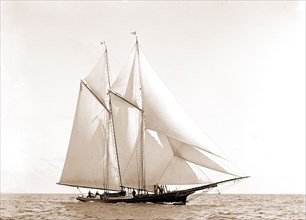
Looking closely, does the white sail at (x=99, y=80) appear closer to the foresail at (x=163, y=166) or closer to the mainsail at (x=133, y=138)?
the mainsail at (x=133, y=138)

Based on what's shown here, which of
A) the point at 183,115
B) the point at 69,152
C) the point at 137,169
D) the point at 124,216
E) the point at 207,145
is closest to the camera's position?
the point at 124,216

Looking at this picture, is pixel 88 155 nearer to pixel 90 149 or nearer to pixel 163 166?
pixel 90 149

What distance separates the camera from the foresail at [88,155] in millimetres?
50219

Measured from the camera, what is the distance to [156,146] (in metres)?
45.8

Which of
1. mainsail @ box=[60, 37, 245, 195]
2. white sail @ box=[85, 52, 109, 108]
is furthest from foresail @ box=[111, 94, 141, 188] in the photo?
white sail @ box=[85, 52, 109, 108]

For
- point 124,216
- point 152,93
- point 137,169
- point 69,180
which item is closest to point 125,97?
point 152,93

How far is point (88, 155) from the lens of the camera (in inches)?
1977

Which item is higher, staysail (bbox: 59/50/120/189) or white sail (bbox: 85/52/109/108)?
white sail (bbox: 85/52/109/108)

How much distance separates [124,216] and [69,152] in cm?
1713

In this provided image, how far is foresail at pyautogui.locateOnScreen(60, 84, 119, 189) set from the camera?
50.2 metres

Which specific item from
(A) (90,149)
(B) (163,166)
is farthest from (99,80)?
(B) (163,166)

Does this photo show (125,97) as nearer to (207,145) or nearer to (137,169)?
(137,169)

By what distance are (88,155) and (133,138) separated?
18.5ft

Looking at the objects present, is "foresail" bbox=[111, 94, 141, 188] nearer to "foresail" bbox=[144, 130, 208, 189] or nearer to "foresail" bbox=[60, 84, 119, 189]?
"foresail" bbox=[144, 130, 208, 189]
